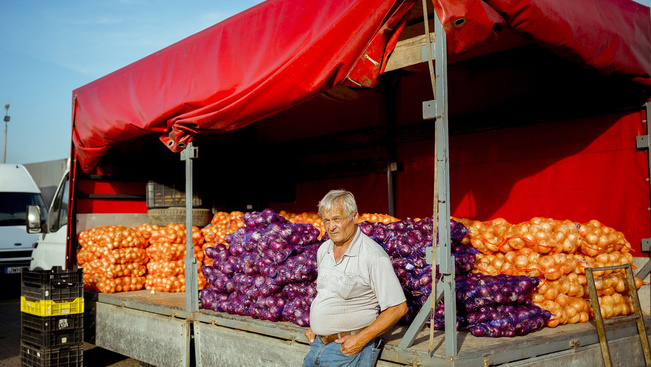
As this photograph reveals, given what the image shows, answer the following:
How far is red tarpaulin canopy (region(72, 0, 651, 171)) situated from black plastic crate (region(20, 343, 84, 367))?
2.69m

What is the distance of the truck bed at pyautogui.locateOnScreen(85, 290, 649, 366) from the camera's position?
141 inches

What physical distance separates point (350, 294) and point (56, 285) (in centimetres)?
458

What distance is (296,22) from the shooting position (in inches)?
174

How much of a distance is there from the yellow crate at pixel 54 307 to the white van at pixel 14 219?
797cm

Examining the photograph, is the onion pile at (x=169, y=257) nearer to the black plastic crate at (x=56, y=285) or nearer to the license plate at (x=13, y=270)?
the black plastic crate at (x=56, y=285)

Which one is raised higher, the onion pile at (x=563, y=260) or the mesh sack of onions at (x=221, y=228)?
the mesh sack of onions at (x=221, y=228)

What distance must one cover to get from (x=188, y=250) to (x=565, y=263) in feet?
12.0

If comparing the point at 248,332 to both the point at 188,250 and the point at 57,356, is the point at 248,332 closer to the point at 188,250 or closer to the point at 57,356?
the point at 188,250

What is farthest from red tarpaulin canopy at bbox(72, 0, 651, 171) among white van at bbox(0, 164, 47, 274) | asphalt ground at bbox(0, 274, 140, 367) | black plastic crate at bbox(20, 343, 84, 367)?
white van at bbox(0, 164, 47, 274)

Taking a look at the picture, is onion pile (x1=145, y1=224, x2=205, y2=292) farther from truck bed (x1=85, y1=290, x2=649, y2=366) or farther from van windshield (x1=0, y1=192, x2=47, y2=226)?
van windshield (x1=0, y1=192, x2=47, y2=226)

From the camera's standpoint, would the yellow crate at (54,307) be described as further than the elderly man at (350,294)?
Yes

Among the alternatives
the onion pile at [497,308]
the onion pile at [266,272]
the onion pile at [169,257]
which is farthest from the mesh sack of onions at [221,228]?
the onion pile at [497,308]

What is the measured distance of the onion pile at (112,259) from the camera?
23.7 feet

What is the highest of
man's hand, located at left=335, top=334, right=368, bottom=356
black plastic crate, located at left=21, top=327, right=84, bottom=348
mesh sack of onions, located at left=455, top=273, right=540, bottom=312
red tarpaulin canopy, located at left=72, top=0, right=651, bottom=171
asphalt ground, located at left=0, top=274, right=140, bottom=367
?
red tarpaulin canopy, located at left=72, top=0, right=651, bottom=171
